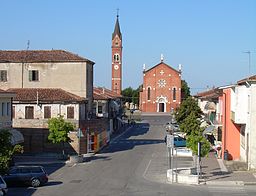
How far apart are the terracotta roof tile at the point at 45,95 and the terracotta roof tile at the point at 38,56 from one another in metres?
3.39

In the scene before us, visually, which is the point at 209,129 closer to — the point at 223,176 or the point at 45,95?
the point at 45,95

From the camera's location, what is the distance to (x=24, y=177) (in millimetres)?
34719

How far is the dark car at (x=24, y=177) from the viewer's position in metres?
34.7

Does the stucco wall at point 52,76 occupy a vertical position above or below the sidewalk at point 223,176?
above

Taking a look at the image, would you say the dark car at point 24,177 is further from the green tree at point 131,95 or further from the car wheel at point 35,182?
the green tree at point 131,95

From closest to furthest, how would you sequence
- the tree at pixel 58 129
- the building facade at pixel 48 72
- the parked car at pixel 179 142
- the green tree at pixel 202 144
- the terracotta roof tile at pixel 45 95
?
the green tree at pixel 202 144 → the tree at pixel 58 129 → the terracotta roof tile at pixel 45 95 → the building facade at pixel 48 72 → the parked car at pixel 179 142

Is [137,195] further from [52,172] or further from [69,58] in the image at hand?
[69,58]

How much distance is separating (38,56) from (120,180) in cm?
3029

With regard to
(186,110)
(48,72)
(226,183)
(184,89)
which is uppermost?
(184,89)

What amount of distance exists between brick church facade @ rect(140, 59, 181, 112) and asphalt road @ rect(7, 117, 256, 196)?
91.9 meters

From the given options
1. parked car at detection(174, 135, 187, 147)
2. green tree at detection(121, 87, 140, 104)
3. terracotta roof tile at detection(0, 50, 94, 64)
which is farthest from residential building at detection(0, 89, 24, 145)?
green tree at detection(121, 87, 140, 104)

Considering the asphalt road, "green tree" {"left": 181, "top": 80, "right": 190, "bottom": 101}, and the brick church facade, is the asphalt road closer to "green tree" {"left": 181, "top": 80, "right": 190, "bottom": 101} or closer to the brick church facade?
the brick church facade

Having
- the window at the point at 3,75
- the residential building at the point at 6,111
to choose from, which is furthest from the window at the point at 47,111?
the residential building at the point at 6,111

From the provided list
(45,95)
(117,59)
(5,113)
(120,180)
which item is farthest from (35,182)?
(117,59)
